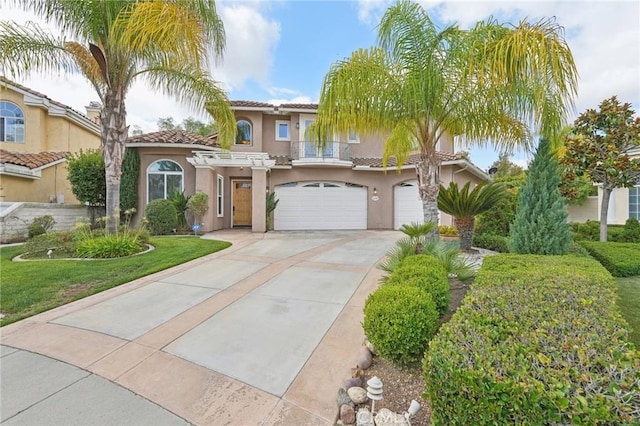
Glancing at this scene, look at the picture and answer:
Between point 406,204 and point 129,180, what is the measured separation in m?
14.0

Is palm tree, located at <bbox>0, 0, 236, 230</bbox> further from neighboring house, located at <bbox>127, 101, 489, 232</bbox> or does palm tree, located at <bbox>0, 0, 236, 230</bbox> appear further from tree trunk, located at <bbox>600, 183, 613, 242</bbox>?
tree trunk, located at <bbox>600, 183, 613, 242</bbox>

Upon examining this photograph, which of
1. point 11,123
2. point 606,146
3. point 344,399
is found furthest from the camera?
point 11,123

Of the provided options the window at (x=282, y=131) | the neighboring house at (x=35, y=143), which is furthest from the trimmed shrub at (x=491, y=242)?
the neighboring house at (x=35, y=143)

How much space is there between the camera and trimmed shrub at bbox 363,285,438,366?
2.91 m

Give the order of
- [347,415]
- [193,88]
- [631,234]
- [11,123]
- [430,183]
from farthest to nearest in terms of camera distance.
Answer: [11,123] → [631,234] → [193,88] → [430,183] → [347,415]

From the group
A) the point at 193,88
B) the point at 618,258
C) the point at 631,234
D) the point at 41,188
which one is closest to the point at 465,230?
the point at 618,258

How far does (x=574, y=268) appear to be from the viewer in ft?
14.1

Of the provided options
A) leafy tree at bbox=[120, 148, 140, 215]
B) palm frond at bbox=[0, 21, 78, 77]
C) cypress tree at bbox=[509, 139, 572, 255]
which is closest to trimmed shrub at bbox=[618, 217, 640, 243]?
cypress tree at bbox=[509, 139, 572, 255]

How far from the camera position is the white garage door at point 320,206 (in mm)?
15586

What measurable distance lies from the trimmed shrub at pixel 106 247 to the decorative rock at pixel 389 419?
8312 millimetres

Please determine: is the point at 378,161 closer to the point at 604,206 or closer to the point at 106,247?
the point at 604,206

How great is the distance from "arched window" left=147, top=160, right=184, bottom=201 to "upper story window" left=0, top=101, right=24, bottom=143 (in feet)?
27.6

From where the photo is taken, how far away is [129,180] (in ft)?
43.5

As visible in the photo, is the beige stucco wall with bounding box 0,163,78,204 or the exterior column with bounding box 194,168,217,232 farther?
the exterior column with bounding box 194,168,217,232
